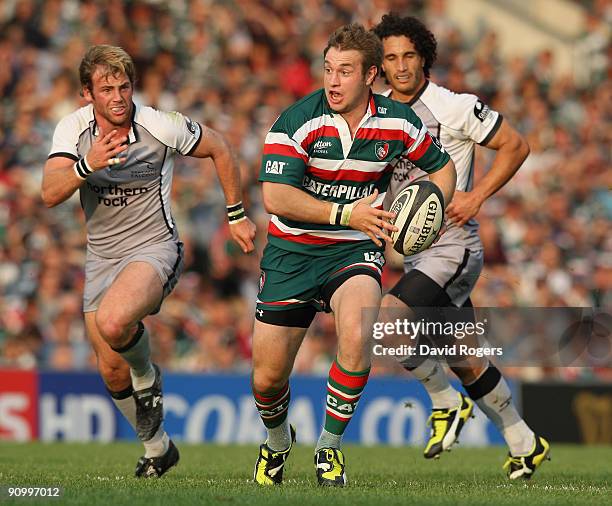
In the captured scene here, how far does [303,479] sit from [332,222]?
1.77m

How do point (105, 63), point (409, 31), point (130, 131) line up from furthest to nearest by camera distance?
1. point (409, 31)
2. point (130, 131)
3. point (105, 63)

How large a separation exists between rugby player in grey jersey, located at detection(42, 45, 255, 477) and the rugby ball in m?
1.30

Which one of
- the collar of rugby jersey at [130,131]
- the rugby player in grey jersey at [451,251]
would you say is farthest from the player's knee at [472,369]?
the collar of rugby jersey at [130,131]

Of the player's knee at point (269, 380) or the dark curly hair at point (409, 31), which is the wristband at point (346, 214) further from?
the dark curly hair at point (409, 31)

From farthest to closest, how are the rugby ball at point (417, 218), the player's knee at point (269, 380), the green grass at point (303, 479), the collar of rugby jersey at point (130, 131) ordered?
the collar of rugby jersey at point (130, 131), the player's knee at point (269, 380), the rugby ball at point (417, 218), the green grass at point (303, 479)

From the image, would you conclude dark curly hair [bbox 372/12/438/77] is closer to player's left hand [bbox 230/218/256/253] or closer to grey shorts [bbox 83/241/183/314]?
player's left hand [bbox 230/218/256/253]

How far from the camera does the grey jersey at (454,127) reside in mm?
8602

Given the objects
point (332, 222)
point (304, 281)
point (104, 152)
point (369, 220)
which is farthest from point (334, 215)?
point (104, 152)

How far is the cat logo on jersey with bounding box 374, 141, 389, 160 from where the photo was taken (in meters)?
7.36

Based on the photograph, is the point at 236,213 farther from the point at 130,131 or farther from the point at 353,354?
the point at 353,354

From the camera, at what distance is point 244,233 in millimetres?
8203

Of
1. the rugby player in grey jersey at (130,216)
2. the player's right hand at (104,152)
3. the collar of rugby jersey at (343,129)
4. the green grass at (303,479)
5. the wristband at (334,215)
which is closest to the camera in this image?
the green grass at (303,479)

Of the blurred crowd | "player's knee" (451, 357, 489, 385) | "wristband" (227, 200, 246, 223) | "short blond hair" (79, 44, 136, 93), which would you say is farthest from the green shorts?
the blurred crowd

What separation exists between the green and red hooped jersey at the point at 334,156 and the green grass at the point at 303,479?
1499 mm
